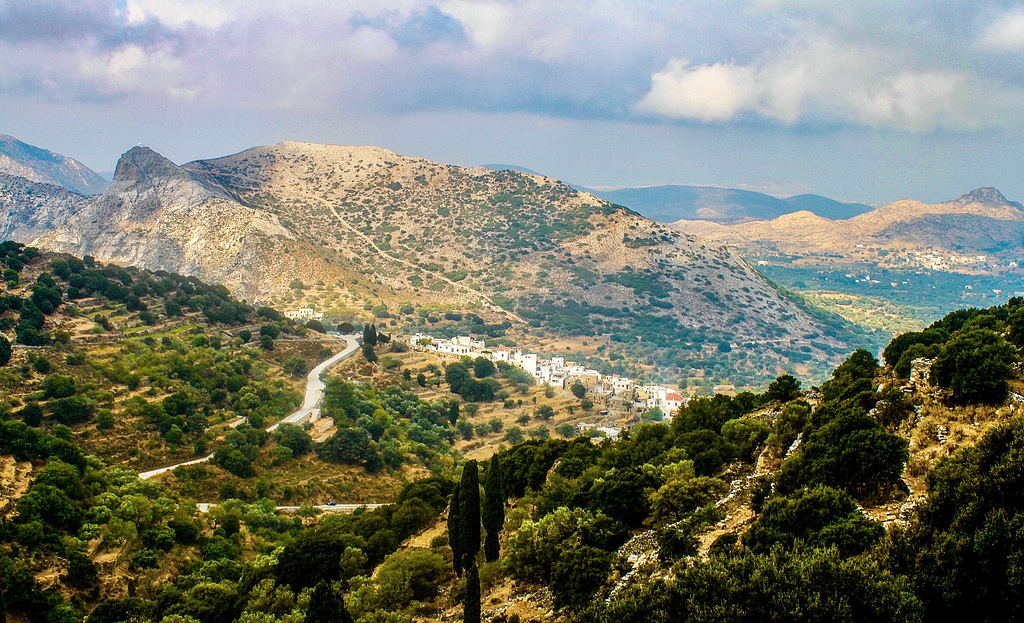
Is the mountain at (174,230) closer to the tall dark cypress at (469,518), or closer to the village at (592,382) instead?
the village at (592,382)

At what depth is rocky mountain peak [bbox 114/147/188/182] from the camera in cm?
12131

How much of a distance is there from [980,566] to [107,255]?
125367 millimetres

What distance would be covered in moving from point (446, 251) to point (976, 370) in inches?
4635

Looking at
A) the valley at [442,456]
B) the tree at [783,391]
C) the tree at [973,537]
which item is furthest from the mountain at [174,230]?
the tree at [973,537]

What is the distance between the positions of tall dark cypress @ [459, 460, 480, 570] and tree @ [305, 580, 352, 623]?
500 cm

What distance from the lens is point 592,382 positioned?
236 ft

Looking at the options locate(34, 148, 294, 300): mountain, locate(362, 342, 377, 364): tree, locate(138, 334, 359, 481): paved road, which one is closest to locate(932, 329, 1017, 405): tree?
locate(138, 334, 359, 481): paved road

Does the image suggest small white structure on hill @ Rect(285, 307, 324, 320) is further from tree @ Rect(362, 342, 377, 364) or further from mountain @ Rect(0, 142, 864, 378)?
tree @ Rect(362, 342, 377, 364)

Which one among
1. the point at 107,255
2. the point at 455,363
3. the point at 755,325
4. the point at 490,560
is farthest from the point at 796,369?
the point at 107,255

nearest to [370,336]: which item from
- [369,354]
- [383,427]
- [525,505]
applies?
[369,354]

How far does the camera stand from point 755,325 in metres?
115

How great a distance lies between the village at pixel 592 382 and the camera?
64.0 metres

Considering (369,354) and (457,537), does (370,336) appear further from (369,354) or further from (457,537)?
(457,537)

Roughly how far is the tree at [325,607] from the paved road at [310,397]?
22.1 m
